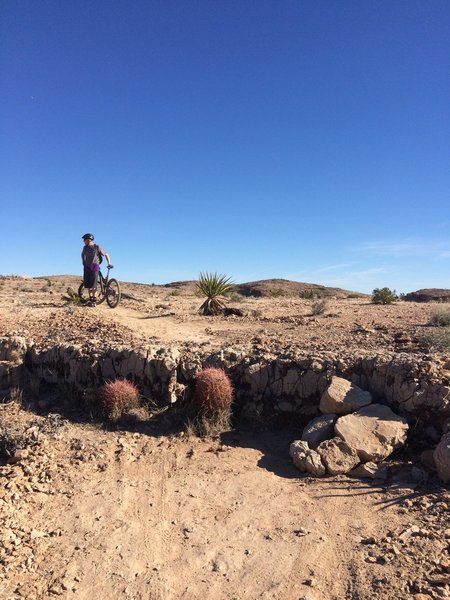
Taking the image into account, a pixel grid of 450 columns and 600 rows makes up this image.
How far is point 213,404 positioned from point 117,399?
1.43 meters

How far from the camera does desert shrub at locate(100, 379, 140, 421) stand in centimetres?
647

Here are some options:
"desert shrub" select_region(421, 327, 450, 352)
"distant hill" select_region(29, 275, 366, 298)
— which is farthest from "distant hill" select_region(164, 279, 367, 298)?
"desert shrub" select_region(421, 327, 450, 352)

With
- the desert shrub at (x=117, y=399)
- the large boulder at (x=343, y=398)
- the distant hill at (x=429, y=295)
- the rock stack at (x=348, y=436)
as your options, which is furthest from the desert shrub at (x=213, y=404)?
the distant hill at (x=429, y=295)

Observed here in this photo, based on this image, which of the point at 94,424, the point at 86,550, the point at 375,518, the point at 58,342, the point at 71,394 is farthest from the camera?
the point at 58,342

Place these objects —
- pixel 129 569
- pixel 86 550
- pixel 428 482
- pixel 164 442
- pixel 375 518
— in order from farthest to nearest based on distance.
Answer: pixel 164 442 → pixel 428 482 → pixel 375 518 → pixel 86 550 → pixel 129 569

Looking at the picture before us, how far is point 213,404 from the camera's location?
6.29 metres

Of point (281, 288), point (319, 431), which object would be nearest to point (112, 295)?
point (319, 431)

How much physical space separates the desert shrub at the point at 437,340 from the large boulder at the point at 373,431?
10.4 feet

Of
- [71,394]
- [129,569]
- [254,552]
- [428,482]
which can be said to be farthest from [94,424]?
[428,482]

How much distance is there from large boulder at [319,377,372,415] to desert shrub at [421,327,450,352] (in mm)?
2972

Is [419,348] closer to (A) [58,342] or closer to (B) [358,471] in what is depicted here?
(B) [358,471]

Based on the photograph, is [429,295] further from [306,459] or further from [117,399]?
[117,399]

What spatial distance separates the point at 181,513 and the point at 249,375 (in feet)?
8.23

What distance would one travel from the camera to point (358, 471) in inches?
199
